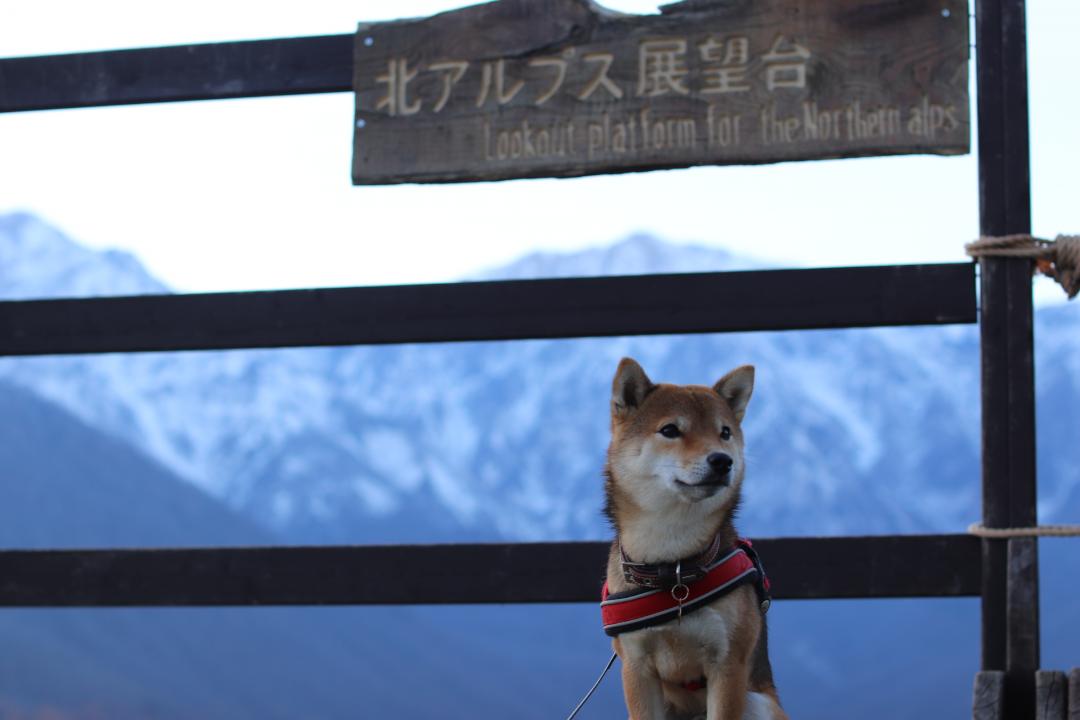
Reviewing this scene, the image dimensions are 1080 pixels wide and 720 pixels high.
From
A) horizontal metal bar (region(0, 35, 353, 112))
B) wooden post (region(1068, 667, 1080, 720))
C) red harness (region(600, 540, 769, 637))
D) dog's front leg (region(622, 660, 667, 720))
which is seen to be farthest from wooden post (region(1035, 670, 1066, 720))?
horizontal metal bar (region(0, 35, 353, 112))

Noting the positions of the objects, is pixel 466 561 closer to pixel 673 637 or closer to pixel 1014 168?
pixel 673 637

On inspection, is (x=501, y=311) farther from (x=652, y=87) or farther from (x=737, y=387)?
(x=737, y=387)

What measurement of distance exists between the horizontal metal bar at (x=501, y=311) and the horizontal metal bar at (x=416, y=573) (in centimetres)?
74

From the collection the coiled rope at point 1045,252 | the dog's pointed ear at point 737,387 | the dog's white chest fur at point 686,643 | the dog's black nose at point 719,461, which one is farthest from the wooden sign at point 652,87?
the dog's white chest fur at point 686,643

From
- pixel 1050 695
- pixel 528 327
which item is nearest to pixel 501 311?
pixel 528 327

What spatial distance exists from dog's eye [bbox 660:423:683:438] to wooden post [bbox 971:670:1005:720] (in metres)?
1.66

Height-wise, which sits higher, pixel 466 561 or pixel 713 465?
pixel 713 465

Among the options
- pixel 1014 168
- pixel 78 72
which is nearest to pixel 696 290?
pixel 1014 168

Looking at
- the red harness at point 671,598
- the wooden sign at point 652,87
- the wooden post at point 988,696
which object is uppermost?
the wooden sign at point 652,87

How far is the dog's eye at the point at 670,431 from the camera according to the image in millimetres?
3098

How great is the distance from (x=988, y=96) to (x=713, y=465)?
6.86 ft

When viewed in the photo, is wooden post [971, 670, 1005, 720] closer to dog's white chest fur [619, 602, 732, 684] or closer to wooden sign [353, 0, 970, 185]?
dog's white chest fur [619, 602, 732, 684]

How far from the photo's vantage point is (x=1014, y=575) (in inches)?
165

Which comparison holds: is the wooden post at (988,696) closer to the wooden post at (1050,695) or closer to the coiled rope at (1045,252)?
the wooden post at (1050,695)
